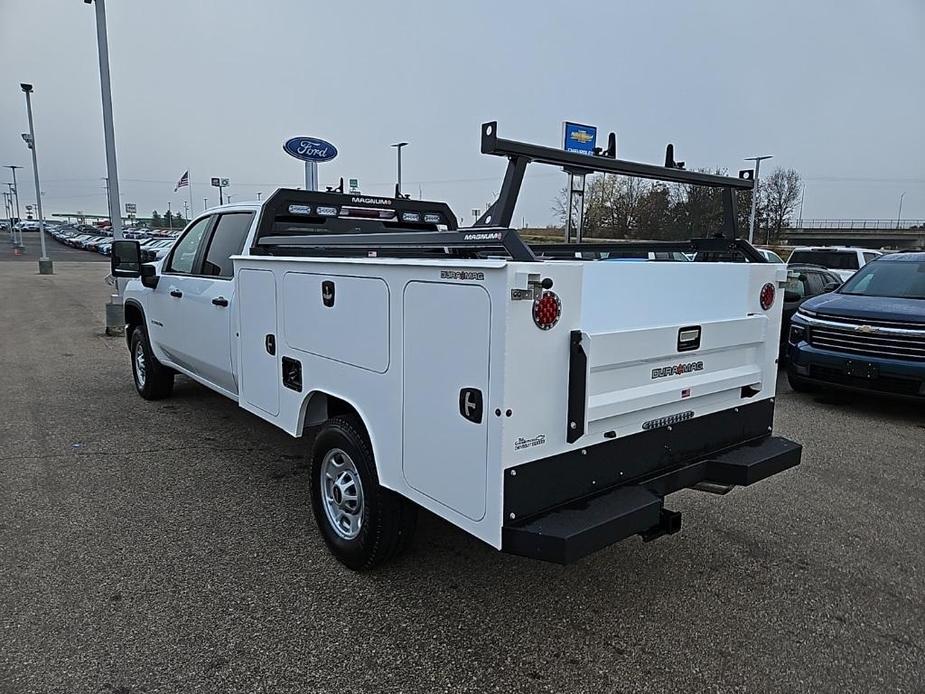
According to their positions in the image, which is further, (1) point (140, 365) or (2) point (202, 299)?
(1) point (140, 365)

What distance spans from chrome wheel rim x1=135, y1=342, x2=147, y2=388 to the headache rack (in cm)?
308

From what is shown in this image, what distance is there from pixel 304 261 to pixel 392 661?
205cm

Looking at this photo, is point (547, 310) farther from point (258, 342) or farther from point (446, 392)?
point (258, 342)

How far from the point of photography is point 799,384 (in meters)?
7.69

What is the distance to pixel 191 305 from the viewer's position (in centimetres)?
554

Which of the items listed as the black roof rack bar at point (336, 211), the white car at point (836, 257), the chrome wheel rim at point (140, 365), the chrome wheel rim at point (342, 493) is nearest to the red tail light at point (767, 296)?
the chrome wheel rim at point (342, 493)

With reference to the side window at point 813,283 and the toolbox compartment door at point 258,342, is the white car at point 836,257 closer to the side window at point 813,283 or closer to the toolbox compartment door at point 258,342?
the side window at point 813,283

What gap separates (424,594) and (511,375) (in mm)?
1432

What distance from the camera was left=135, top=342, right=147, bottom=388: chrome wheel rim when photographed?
23.3 ft

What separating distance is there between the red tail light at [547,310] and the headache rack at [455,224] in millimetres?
183

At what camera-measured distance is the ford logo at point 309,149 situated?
8.02m

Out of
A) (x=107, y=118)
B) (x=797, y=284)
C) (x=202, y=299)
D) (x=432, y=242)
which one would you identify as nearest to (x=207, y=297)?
(x=202, y=299)

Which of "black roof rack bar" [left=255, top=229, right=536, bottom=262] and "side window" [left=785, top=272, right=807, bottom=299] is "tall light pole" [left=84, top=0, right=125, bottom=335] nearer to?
"black roof rack bar" [left=255, top=229, right=536, bottom=262]

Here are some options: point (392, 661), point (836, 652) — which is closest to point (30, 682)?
point (392, 661)
